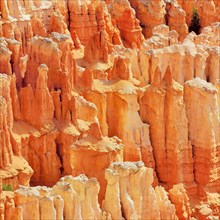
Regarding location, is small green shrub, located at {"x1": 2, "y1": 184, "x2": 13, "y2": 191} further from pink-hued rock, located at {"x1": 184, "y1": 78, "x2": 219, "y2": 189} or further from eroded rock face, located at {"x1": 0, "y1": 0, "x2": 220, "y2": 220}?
pink-hued rock, located at {"x1": 184, "y1": 78, "x2": 219, "y2": 189}

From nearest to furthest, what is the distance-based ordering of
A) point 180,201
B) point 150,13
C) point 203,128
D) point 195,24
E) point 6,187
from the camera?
point 6,187 → point 180,201 → point 203,128 → point 150,13 → point 195,24

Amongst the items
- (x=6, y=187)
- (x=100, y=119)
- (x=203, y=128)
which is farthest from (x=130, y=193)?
(x=203, y=128)

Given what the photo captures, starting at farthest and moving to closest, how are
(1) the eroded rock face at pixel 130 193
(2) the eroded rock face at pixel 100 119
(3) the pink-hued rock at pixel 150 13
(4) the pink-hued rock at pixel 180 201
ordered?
(3) the pink-hued rock at pixel 150 13 < (4) the pink-hued rock at pixel 180 201 < (2) the eroded rock face at pixel 100 119 < (1) the eroded rock face at pixel 130 193

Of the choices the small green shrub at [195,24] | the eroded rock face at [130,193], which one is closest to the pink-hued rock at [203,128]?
the eroded rock face at [130,193]

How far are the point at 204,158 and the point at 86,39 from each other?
631 centimetres

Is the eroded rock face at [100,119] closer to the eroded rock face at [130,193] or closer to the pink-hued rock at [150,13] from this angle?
the eroded rock face at [130,193]

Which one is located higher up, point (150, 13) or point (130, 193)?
point (150, 13)

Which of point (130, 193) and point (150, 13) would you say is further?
point (150, 13)

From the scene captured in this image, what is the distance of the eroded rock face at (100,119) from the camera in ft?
66.2

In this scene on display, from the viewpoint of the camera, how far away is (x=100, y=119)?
→ 24.5 m

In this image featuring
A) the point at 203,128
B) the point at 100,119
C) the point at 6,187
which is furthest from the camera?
the point at 203,128

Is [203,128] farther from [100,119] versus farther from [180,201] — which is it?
[100,119]

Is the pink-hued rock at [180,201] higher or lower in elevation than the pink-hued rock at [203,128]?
lower

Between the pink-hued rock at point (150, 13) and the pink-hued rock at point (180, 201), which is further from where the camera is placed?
the pink-hued rock at point (150, 13)
